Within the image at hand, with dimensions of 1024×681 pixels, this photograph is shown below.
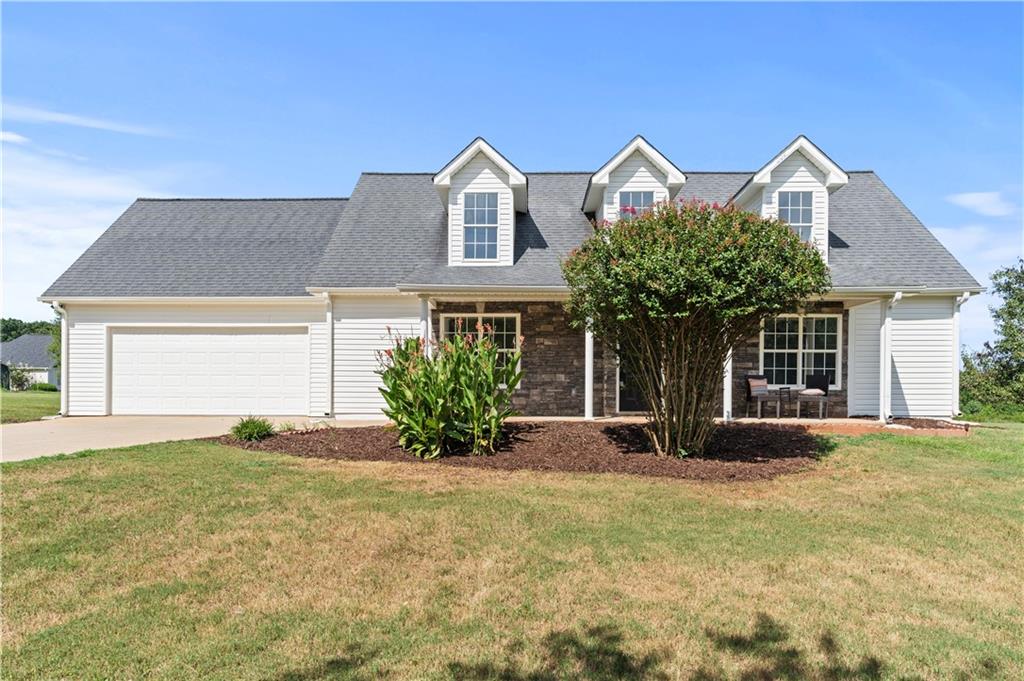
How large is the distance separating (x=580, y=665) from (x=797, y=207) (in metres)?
12.7

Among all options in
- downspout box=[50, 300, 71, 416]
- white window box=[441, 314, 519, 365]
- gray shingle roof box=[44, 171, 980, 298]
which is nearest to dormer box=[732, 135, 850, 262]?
gray shingle roof box=[44, 171, 980, 298]

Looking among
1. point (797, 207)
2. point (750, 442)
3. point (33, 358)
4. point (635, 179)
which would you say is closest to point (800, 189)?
point (797, 207)

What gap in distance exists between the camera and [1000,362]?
22844 mm

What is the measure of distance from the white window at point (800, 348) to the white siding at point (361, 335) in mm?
8364

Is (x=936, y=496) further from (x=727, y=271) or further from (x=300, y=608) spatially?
(x=300, y=608)

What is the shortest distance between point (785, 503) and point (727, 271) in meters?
2.98

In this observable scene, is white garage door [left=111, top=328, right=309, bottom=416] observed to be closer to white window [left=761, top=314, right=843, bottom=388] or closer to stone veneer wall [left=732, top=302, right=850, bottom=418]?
stone veneer wall [left=732, top=302, right=850, bottom=418]

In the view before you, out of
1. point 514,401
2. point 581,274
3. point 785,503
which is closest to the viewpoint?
point 785,503

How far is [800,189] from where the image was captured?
1306 centimetres

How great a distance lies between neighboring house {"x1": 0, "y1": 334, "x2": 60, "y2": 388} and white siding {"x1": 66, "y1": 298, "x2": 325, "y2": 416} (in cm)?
4635

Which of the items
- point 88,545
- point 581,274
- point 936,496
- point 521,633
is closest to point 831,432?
point 936,496

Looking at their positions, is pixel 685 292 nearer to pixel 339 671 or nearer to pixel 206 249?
pixel 339 671

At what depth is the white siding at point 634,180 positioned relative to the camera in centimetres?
1326

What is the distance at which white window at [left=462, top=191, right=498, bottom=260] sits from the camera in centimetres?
1350
